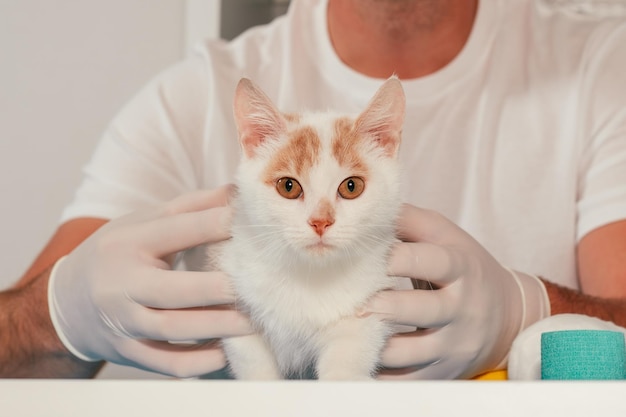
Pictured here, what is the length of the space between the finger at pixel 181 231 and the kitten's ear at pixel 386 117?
18cm

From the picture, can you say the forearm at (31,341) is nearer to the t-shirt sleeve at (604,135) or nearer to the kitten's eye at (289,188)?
the kitten's eye at (289,188)

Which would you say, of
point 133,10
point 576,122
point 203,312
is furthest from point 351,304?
point 133,10

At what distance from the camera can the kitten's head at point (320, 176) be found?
72 cm

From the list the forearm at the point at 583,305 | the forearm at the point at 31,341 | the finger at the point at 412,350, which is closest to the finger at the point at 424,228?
the finger at the point at 412,350

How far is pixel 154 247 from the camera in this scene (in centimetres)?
91

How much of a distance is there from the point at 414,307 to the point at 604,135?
63 cm

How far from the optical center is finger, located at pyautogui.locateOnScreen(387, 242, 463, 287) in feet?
2.66

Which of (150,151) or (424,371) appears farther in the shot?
(150,151)

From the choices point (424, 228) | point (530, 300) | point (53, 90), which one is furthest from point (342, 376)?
point (53, 90)

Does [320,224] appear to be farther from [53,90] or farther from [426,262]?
[53,90]

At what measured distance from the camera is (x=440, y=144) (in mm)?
1344

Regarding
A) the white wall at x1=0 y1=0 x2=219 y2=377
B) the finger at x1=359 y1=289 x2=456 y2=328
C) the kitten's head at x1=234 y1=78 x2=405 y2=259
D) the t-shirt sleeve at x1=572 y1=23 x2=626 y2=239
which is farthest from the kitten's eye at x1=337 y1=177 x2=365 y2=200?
the white wall at x1=0 y1=0 x2=219 y2=377

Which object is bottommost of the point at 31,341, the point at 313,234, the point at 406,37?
the point at 31,341

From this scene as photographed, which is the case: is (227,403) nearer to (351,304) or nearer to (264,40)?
(351,304)
